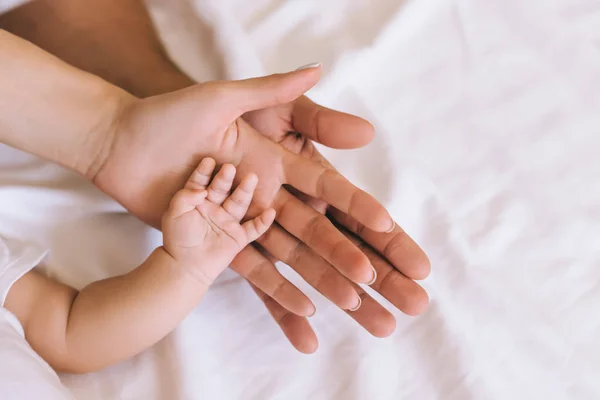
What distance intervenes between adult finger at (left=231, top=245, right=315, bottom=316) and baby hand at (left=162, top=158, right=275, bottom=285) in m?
0.04

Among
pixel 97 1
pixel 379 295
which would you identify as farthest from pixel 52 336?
pixel 97 1

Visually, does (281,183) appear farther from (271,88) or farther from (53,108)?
(53,108)

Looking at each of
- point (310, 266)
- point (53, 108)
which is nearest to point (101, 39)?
point (53, 108)

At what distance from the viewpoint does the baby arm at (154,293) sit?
54cm

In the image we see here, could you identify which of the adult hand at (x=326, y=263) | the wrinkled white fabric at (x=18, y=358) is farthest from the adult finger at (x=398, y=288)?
the wrinkled white fabric at (x=18, y=358)

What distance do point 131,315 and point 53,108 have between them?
218 mm

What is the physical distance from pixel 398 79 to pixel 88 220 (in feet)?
1.27

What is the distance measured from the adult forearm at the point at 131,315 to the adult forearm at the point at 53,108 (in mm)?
133

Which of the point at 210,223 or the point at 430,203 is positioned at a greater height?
the point at 430,203

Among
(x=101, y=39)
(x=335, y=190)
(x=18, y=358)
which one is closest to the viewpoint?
(x=18, y=358)

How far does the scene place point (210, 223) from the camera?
21.5 inches

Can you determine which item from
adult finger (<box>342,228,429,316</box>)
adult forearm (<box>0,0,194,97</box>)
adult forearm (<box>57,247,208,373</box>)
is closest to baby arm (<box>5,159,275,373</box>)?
adult forearm (<box>57,247,208,373</box>)

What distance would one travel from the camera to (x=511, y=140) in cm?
68

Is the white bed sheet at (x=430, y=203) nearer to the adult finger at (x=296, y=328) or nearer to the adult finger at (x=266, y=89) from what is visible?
the adult finger at (x=296, y=328)
